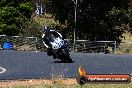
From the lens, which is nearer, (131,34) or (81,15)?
(81,15)

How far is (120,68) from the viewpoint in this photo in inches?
801

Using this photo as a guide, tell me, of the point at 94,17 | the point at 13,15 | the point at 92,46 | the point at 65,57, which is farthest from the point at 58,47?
the point at 13,15

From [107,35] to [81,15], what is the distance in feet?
9.03

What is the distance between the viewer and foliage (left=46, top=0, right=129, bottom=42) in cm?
3978

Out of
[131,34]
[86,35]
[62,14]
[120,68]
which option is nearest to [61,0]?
[62,14]

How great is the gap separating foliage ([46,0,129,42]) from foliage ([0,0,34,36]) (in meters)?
3.37

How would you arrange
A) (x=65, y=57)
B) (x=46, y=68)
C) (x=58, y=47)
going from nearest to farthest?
(x=46, y=68)
(x=65, y=57)
(x=58, y=47)

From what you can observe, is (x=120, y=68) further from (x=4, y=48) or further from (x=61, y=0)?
(x=61, y=0)

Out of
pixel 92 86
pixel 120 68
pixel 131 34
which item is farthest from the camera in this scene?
pixel 131 34

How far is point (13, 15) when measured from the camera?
42938 millimetres

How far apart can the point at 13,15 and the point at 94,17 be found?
296 inches

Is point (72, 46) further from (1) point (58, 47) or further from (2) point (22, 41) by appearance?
(1) point (58, 47)

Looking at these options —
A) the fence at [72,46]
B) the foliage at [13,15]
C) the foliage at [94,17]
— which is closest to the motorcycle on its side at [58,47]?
the fence at [72,46]

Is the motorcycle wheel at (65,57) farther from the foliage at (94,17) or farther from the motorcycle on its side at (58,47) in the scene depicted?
the foliage at (94,17)
